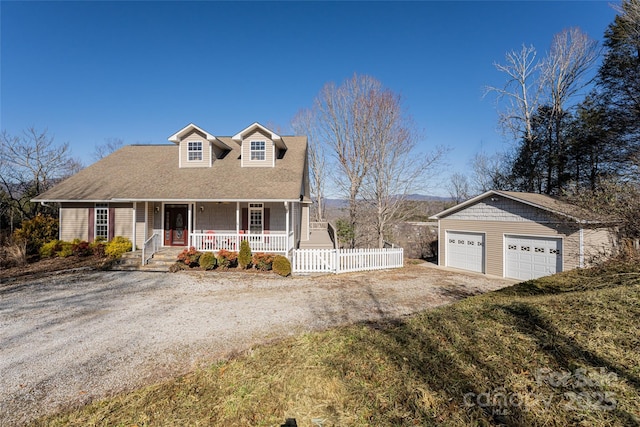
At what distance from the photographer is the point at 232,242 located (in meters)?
13.3

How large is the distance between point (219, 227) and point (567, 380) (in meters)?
14.7

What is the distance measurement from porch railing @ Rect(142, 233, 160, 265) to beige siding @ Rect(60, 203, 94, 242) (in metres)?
4.06

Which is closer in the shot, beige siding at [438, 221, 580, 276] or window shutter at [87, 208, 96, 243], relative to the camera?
beige siding at [438, 221, 580, 276]

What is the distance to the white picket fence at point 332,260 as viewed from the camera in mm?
12242

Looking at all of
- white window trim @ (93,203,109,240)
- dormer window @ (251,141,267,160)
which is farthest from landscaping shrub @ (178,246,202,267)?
dormer window @ (251,141,267,160)

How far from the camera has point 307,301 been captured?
852 centimetres

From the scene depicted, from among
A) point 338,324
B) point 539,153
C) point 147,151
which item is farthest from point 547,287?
point 147,151

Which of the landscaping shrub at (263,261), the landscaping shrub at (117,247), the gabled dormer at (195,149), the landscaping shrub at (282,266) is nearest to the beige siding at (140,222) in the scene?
the landscaping shrub at (117,247)

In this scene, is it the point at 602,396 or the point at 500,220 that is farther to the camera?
the point at 500,220

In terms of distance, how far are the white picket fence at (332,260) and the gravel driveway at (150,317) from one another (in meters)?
0.59

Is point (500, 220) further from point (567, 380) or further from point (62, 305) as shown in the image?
point (62, 305)

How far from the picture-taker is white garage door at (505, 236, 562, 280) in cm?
1177

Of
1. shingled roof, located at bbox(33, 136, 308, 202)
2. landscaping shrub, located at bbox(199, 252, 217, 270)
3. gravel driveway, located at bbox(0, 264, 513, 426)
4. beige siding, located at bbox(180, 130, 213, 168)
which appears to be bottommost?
gravel driveway, located at bbox(0, 264, 513, 426)

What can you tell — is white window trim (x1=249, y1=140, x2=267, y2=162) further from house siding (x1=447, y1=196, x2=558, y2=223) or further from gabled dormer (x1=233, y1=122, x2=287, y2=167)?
house siding (x1=447, y1=196, x2=558, y2=223)
